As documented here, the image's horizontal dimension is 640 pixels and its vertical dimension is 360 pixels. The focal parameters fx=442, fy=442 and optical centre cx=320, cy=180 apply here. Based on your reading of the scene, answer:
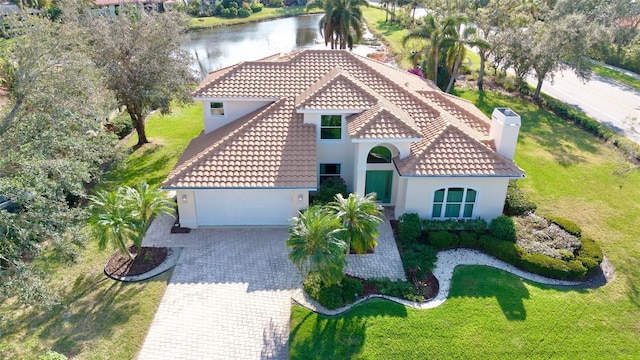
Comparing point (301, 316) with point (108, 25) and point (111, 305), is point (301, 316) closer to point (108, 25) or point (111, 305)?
point (111, 305)

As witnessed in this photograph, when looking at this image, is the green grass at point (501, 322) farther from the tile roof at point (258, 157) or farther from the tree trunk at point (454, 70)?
the tree trunk at point (454, 70)

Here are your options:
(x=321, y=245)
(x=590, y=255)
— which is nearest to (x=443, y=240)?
(x=590, y=255)

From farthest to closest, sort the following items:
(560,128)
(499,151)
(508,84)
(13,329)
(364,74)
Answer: (508,84), (560,128), (364,74), (499,151), (13,329)

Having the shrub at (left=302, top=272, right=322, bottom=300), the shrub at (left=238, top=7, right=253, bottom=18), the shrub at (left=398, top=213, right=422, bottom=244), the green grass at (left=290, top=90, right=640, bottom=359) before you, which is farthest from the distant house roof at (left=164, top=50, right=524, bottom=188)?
the shrub at (left=238, top=7, right=253, bottom=18)

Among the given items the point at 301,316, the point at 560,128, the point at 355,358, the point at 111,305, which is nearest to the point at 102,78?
the point at 111,305

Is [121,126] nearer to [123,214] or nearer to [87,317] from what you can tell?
[123,214]

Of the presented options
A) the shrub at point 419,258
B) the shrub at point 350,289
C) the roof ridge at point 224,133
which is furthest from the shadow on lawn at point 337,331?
the roof ridge at point 224,133
